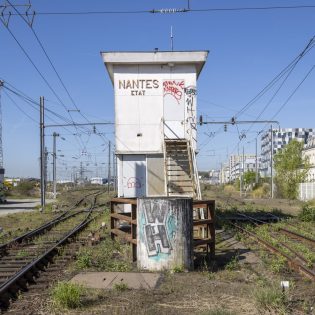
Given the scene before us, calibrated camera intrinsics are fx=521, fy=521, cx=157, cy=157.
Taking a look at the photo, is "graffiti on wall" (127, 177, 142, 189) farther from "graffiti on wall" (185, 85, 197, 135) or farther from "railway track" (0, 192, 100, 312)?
"graffiti on wall" (185, 85, 197, 135)

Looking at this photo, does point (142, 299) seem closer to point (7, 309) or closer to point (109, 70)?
point (7, 309)

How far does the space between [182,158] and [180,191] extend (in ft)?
5.37

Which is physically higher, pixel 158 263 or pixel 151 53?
pixel 151 53

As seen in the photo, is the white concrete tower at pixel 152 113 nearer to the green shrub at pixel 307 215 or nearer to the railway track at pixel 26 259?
the railway track at pixel 26 259

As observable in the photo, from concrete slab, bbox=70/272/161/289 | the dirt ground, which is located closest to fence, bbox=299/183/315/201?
the dirt ground

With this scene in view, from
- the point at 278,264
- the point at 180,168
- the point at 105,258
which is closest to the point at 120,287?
the point at 105,258

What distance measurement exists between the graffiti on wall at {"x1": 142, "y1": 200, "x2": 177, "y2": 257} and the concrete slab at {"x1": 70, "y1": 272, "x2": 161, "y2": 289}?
2.19ft

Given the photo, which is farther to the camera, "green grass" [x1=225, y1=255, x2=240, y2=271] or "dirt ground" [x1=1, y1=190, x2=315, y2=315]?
"green grass" [x1=225, y1=255, x2=240, y2=271]

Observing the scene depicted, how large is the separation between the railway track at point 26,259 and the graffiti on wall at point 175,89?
6566mm

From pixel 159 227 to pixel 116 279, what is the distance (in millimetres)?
1686

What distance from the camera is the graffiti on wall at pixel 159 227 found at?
11.1m

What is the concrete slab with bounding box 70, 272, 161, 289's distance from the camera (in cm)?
945

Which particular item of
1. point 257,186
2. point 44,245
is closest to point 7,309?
point 44,245

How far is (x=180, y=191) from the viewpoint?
781 inches
